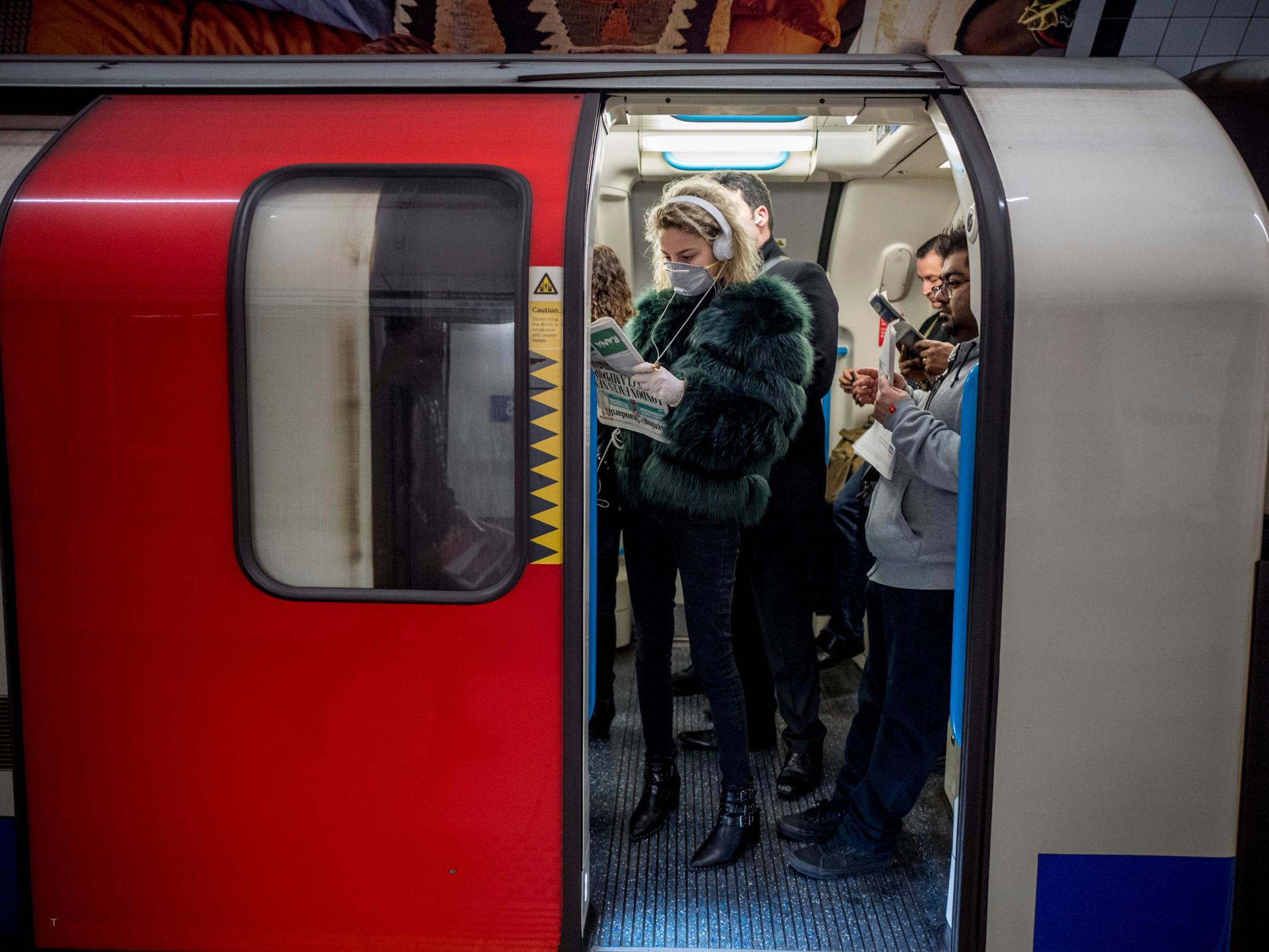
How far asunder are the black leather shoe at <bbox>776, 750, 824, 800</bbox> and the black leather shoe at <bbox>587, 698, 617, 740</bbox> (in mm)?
668

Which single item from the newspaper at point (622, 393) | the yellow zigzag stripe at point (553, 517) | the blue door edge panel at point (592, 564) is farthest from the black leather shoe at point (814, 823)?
the yellow zigzag stripe at point (553, 517)

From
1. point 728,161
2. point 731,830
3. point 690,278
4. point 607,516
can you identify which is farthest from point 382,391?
point 728,161

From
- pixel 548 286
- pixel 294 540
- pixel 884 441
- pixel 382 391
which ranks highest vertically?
pixel 548 286

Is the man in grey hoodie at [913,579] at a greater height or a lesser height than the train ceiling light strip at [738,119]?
lesser

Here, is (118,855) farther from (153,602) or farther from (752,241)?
(752,241)

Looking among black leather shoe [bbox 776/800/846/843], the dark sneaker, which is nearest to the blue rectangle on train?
the dark sneaker

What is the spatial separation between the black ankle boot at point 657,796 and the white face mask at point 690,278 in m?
1.37

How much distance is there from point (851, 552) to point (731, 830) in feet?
4.23

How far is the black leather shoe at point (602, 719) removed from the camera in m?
3.09

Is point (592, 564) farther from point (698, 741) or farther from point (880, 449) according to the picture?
point (698, 741)

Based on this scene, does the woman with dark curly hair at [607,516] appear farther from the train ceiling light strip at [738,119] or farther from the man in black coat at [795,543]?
the train ceiling light strip at [738,119]

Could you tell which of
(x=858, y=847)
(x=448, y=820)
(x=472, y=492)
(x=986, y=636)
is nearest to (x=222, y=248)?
(x=472, y=492)

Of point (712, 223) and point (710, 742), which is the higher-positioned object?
point (712, 223)

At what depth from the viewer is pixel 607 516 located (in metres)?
2.81
